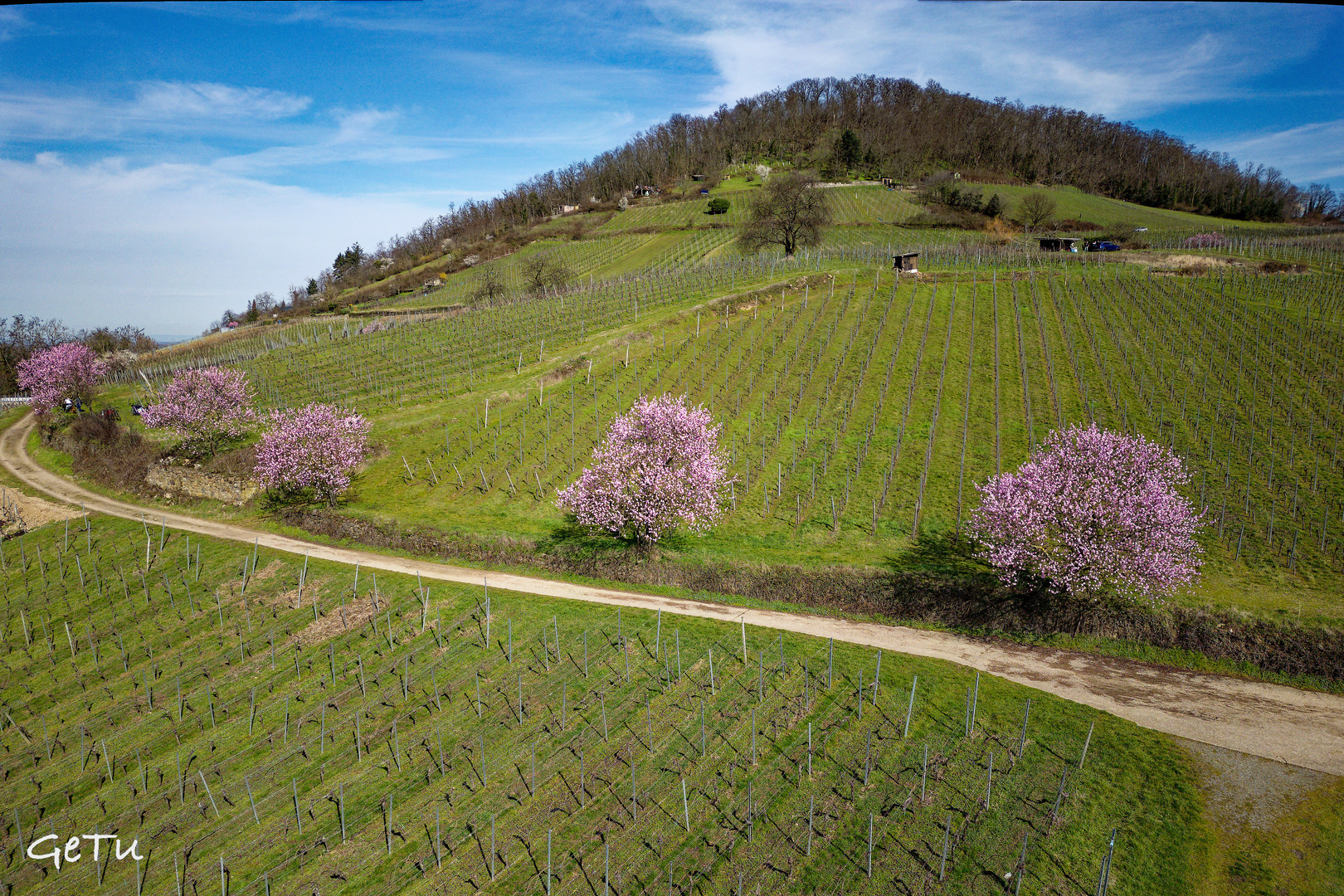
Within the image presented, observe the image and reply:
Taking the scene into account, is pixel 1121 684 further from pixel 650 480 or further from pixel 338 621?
pixel 338 621

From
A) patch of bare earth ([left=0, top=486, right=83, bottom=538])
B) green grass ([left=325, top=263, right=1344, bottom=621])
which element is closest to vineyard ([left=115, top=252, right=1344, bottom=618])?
green grass ([left=325, top=263, right=1344, bottom=621])

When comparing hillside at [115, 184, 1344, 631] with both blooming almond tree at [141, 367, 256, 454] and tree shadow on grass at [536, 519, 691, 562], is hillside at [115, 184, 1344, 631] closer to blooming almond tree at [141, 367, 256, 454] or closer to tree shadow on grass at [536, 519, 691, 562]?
tree shadow on grass at [536, 519, 691, 562]

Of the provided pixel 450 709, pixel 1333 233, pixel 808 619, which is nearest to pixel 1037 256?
pixel 1333 233

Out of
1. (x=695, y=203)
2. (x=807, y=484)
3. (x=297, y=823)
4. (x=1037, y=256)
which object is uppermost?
(x=695, y=203)

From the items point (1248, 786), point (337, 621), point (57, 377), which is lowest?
point (1248, 786)

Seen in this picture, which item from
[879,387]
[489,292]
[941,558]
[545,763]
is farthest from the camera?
[489,292]

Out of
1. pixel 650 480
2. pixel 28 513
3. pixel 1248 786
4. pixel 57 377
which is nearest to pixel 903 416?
pixel 650 480

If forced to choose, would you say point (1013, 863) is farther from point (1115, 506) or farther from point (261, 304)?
point (261, 304)
